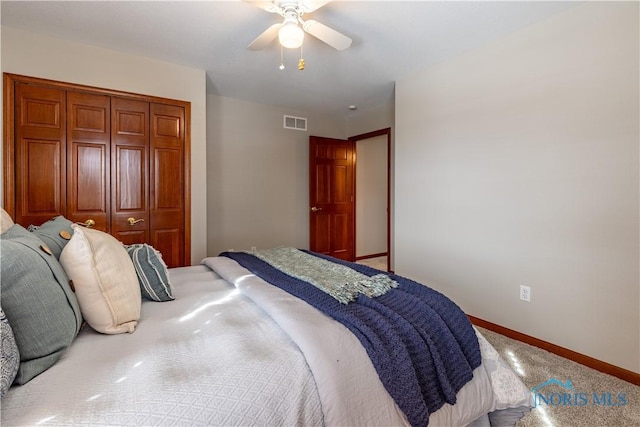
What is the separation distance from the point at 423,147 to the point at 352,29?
4.68 feet

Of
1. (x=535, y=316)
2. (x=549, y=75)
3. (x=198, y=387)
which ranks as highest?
(x=549, y=75)

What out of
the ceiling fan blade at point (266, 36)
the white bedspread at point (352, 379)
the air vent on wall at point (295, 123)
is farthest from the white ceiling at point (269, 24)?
the white bedspread at point (352, 379)

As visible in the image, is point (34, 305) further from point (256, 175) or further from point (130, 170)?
point (256, 175)

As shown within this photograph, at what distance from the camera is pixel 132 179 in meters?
3.02

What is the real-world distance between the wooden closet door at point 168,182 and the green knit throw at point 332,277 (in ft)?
4.68

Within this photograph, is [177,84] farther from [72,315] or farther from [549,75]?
[549,75]

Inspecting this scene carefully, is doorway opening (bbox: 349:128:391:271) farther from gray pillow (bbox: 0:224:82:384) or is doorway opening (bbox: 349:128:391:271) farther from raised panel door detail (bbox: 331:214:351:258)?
gray pillow (bbox: 0:224:82:384)

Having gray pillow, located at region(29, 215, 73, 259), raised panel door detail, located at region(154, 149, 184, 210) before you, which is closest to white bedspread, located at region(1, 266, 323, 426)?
gray pillow, located at region(29, 215, 73, 259)

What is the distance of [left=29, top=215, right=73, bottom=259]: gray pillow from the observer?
1257 mm

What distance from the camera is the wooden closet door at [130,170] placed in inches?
115

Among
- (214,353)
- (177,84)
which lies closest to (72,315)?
(214,353)

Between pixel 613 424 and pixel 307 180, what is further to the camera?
pixel 307 180

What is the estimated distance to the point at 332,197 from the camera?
4.98 metres

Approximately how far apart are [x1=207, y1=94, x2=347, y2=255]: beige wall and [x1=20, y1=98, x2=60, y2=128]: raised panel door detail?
5.34 feet
